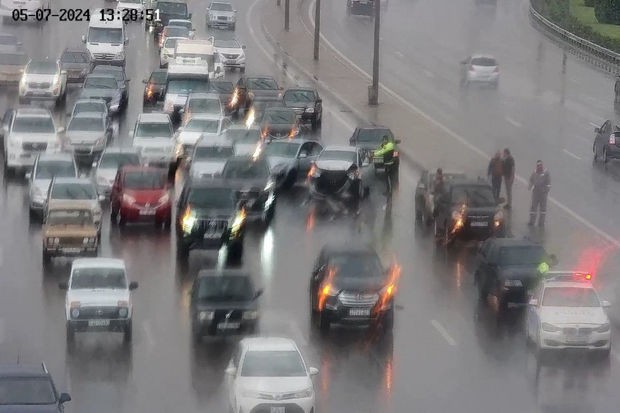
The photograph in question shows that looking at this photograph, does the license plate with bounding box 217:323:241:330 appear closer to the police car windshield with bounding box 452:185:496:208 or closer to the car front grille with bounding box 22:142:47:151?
the police car windshield with bounding box 452:185:496:208

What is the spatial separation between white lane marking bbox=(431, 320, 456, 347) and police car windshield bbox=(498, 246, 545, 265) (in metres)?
2.11

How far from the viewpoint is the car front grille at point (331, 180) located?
50812 millimetres

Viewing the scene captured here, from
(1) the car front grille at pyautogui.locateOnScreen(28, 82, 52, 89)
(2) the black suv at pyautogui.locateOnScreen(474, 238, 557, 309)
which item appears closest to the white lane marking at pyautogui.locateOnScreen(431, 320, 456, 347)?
(2) the black suv at pyautogui.locateOnScreen(474, 238, 557, 309)

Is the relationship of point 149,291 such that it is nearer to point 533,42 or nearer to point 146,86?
point 146,86

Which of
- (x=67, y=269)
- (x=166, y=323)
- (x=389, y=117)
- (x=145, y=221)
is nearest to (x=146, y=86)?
(x=389, y=117)

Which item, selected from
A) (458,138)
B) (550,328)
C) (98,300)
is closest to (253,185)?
(98,300)

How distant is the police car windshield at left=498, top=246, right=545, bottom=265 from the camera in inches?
1496

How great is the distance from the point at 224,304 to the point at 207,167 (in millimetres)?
17058

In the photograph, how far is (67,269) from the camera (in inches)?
1652

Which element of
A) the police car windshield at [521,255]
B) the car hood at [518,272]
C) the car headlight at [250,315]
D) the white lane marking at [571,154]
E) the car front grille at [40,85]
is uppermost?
the police car windshield at [521,255]

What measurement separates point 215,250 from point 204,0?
194ft

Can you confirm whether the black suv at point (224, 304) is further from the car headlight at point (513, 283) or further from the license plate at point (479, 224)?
the license plate at point (479, 224)

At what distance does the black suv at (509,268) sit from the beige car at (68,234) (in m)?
10.4

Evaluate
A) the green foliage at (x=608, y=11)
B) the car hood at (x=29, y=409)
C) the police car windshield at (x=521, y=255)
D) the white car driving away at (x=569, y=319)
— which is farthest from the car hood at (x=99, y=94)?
the green foliage at (x=608, y=11)
